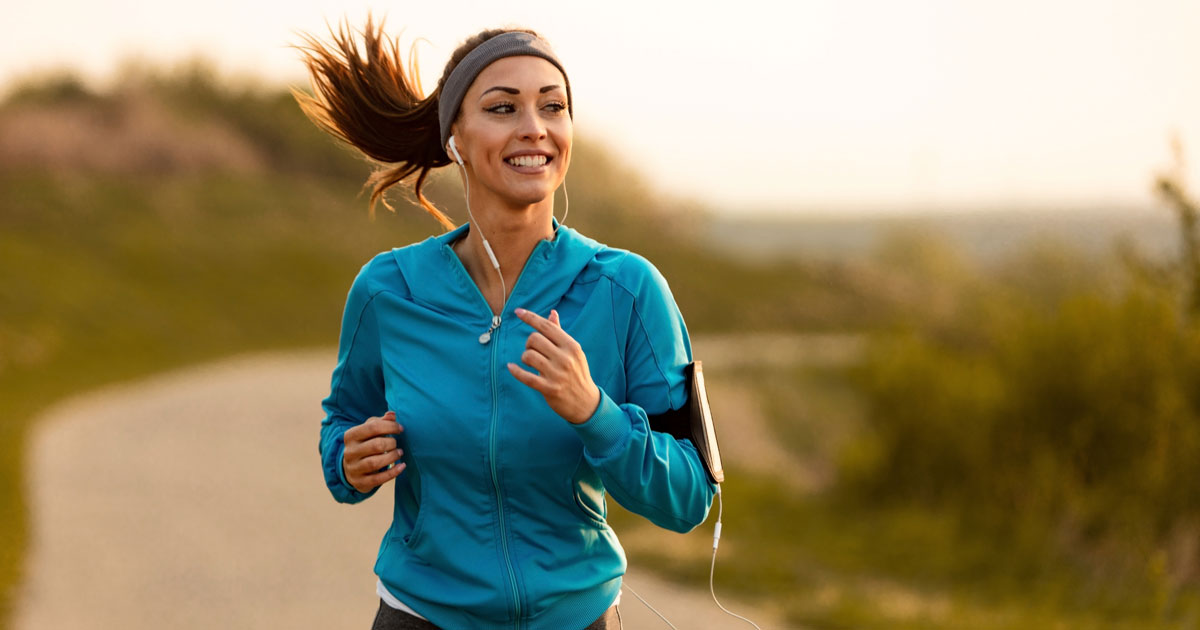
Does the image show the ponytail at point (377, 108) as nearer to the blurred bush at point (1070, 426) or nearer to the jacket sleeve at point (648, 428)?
the jacket sleeve at point (648, 428)

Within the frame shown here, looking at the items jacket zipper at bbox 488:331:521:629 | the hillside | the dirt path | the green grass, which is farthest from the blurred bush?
the hillside

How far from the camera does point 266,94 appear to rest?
1620 inches

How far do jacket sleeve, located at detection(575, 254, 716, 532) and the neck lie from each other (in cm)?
22

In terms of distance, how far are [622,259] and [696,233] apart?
47502 millimetres

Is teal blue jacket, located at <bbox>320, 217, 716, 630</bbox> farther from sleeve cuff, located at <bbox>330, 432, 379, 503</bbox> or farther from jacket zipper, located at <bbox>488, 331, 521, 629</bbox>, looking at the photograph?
sleeve cuff, located at <bbox>330, 432, 379, 503</bbox>

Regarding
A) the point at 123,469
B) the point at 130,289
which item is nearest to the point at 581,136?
the point at 130,289

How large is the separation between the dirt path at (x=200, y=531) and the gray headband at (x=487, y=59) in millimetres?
4777

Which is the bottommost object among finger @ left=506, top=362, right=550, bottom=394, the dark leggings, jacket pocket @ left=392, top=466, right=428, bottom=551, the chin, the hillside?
the hillside

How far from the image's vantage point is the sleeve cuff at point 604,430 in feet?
7.04

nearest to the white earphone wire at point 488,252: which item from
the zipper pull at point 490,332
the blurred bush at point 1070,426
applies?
the zipper pull at point 490,332

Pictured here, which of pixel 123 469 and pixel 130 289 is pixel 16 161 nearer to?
pixel 130 289

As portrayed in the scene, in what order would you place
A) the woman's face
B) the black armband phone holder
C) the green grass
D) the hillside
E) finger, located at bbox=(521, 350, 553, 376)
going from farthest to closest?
the hillside, the green grass, the woman's face, the black armband phone holder, finger, located at bbox=(521, 350, 553, 376)

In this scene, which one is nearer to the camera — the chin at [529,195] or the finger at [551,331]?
the finger at [551,331]

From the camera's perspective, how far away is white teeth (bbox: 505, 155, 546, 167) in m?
2.45
